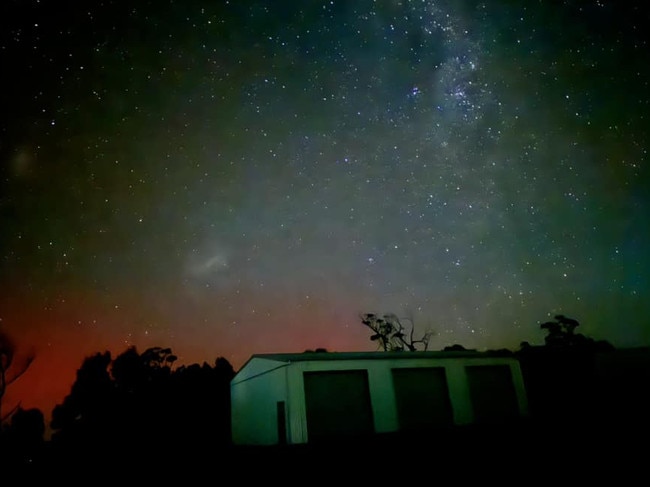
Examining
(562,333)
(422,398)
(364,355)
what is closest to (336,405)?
(364,355)

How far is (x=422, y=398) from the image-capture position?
1387cm

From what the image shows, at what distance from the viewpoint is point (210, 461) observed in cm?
915

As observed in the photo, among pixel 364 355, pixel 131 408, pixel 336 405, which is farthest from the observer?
pixel 131 408

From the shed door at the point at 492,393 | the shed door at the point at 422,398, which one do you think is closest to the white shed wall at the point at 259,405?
the shed door at the point at 422,398

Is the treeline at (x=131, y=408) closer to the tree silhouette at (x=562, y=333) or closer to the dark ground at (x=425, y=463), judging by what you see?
the dark ground at (x=425, y=463)

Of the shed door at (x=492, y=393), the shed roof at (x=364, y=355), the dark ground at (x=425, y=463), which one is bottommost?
the dark ground at (x=425, y=463)

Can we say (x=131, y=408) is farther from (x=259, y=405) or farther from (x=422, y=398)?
(x=422, y=398)

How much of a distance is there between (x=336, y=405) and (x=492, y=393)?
6.35 meters

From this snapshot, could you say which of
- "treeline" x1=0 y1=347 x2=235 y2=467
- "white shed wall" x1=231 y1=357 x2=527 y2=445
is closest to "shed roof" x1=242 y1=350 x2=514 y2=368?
"white shed wall" x1=231 y1=357 x2=527 y2=445

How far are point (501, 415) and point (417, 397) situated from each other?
3.65m

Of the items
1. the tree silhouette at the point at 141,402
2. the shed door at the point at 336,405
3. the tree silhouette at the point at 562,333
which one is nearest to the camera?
the shed door at the point at 336,405

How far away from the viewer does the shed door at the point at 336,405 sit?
12430 mm

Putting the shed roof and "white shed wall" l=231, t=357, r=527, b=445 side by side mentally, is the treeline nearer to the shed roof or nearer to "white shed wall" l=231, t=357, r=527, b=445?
"white shed wall" l=231, t=357, r=527, b=445

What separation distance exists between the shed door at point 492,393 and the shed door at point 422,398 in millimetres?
1242
